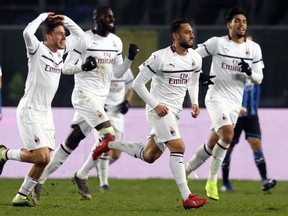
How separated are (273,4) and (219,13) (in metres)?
1.62

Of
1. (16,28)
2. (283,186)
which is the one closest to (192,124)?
(283,186)

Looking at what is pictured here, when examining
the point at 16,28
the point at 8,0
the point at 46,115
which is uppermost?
the point at 46,115

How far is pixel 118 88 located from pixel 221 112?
3.78 metres

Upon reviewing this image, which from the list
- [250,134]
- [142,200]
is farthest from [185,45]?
[250,134]

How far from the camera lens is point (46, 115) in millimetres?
14000

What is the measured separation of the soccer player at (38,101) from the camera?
13805 millimetres

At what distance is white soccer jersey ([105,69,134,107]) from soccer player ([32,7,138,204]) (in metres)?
3.03

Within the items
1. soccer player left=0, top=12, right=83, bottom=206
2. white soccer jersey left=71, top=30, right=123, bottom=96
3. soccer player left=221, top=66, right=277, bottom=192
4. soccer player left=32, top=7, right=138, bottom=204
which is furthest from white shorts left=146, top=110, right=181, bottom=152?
soccer player left=221, top=66, right=277, bottom=192

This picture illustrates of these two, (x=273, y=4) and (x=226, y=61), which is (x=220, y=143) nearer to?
(x=226, y=61)

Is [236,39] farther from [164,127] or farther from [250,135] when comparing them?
[250,135]

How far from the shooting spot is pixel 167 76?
14078 mm

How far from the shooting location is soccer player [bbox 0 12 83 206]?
1380 centimetres

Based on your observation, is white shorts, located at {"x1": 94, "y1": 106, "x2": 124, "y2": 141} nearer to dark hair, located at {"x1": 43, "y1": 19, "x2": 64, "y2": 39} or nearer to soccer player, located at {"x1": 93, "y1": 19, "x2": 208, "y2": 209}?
soccer player, located at {"x1": 93, "y1": 19, "x2": 208, "y2": 209}

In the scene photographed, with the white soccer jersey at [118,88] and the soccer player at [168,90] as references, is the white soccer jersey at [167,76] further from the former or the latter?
the white soccer jersey at [118,88]
